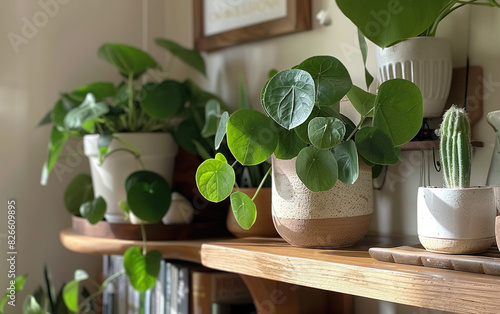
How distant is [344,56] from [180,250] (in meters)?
0.43

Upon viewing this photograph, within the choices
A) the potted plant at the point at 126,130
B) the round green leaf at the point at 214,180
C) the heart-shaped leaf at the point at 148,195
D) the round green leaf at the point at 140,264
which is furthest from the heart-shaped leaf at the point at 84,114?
the round green leaf at the point at 214,180

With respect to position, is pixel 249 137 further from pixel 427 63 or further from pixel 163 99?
pixel 163 99

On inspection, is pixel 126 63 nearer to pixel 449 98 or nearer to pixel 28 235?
pixel 28 235

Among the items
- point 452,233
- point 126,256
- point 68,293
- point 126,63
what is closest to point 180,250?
A: point 126,256

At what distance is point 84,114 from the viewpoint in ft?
3.59

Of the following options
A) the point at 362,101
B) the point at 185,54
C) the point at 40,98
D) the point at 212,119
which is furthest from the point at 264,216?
the point at 40,98

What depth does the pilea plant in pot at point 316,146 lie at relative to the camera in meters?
0.71

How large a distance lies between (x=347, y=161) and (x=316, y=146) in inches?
2.2

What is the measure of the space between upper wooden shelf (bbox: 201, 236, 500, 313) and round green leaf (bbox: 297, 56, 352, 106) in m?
0.19

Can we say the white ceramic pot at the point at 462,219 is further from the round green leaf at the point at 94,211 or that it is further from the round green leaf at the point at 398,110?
the round green leaf at the point at 94,211

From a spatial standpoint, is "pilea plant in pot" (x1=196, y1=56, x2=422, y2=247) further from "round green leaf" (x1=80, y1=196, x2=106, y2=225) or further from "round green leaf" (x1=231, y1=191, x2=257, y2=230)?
"round green leaf" (x1=80, y1=196, x2=106, y2=225)

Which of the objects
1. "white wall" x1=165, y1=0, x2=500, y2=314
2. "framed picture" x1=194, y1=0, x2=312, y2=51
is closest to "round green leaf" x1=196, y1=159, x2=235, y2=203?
"white wall" x1=165, y1=0, x2=500, y2=314

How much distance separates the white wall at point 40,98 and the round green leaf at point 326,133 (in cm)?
81

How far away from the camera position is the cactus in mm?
677
